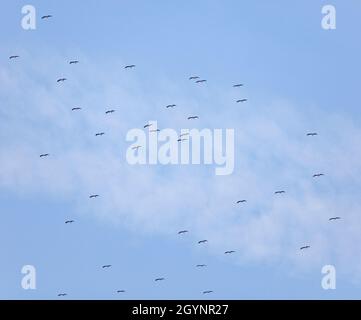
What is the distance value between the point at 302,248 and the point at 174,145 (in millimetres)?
4470

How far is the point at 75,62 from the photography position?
4841 centimetres

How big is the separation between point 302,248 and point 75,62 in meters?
8.05
